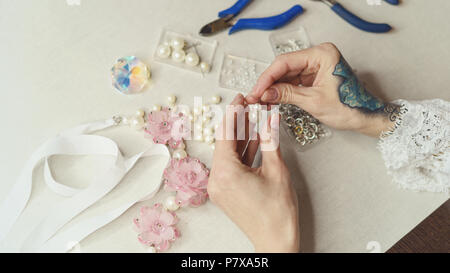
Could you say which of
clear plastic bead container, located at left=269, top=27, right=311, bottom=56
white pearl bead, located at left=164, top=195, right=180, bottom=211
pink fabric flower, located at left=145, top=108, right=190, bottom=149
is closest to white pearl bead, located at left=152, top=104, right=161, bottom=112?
pink fabric flower, located at left=145, top=108, right=190, bottom=149

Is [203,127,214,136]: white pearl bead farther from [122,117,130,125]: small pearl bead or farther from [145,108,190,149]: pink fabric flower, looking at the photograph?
[122,117,130,125]: small pearl bead

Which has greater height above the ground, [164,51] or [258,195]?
[164,51]

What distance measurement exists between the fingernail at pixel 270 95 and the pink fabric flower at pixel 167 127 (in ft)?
0.70

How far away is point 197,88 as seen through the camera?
0.85 meters

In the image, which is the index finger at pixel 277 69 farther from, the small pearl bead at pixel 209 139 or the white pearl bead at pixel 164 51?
the white pearl bead at pixel 164 51

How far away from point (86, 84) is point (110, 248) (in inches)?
17.1

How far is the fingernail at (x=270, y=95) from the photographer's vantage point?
29.3 inches

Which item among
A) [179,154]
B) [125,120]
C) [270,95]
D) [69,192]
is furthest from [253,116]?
[69,192]

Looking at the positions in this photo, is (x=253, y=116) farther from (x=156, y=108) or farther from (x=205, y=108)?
(x=156, y=108)

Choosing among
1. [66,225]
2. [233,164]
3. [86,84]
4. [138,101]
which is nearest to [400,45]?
[233,164]

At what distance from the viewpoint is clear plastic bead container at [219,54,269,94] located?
0.86 metres

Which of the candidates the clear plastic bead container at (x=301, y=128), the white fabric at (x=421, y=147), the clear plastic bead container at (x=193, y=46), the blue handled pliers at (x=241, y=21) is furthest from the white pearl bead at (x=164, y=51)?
the white fabric at (x=421, y=147)

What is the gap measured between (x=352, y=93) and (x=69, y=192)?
2.42 ft

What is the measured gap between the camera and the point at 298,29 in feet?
3.00
